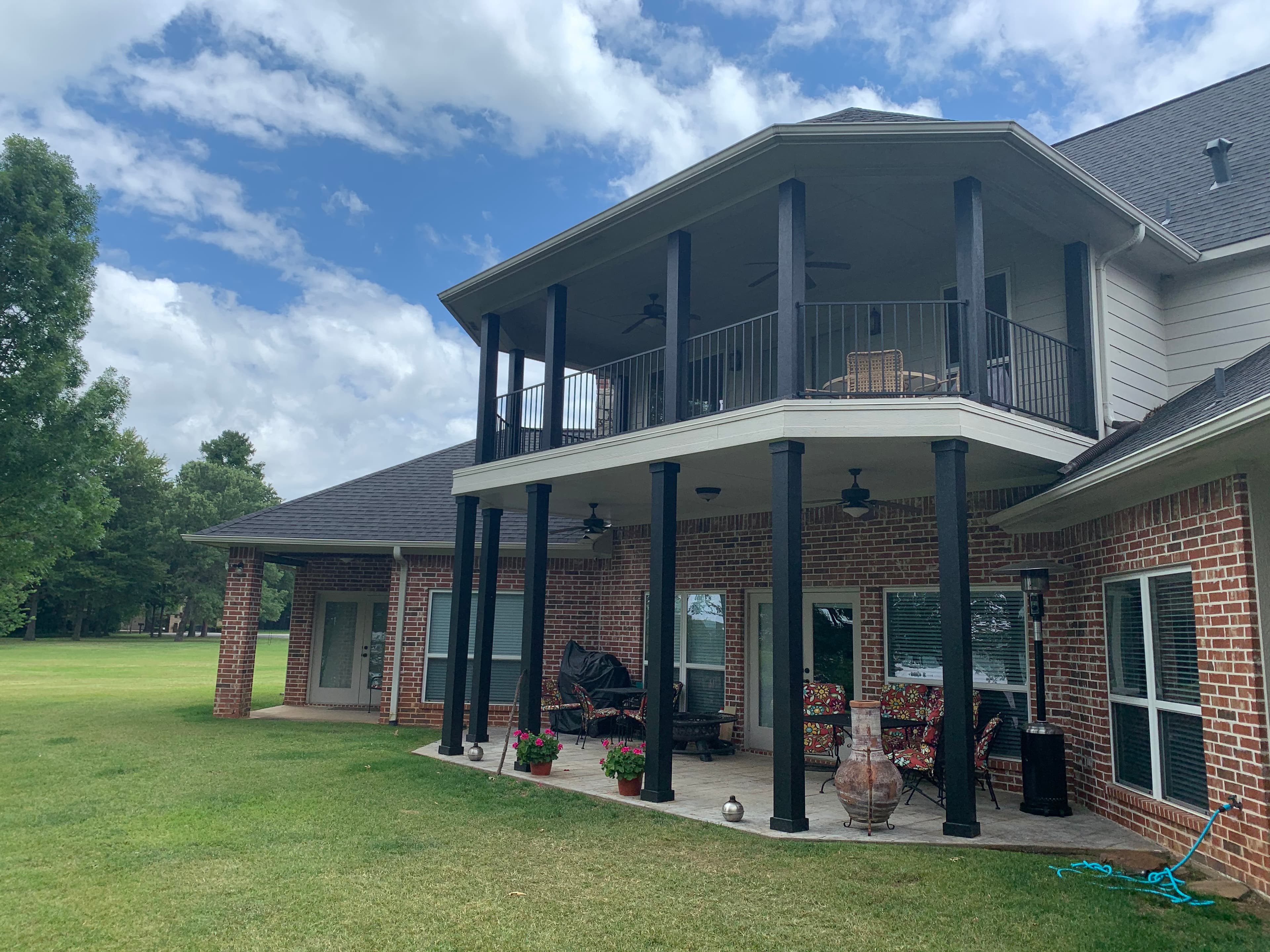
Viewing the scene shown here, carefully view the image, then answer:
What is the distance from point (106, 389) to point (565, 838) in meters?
13.9

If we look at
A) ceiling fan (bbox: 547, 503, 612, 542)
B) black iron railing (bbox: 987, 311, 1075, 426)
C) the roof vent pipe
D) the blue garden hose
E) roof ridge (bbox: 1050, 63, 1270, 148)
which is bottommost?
the blue garden hose

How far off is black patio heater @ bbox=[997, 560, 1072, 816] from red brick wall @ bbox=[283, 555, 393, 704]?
11.5 m

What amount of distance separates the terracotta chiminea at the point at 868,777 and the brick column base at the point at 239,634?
10.2m

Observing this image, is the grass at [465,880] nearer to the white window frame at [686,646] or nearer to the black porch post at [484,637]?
the black porch post at [484,637]

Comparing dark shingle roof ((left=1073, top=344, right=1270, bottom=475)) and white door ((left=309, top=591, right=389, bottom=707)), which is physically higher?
dark shingle roof ((left=1073, top=344, right=1270, bottom=475))

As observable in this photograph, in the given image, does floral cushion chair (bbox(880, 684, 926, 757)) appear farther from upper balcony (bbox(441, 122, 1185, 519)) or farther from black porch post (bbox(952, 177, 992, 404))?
black porch post (bbox(952, 177, 992, 404))

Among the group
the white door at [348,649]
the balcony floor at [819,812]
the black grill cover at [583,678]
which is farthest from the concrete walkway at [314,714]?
the balcony floor at [819,812]

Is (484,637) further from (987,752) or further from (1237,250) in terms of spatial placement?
(1237,250)

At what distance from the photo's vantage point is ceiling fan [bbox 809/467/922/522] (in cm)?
822

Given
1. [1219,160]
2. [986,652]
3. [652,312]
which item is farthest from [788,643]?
[1219,160]

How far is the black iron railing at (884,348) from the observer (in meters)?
7.24

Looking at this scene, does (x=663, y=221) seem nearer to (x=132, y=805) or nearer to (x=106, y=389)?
(x=132, y=805)

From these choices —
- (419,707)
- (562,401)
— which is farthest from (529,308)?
(419,707)

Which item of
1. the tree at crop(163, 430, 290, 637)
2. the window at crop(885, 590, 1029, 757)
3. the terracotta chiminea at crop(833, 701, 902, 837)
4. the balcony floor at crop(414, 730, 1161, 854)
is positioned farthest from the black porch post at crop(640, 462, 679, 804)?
the tree at crop(163, 430, 290, 637)
